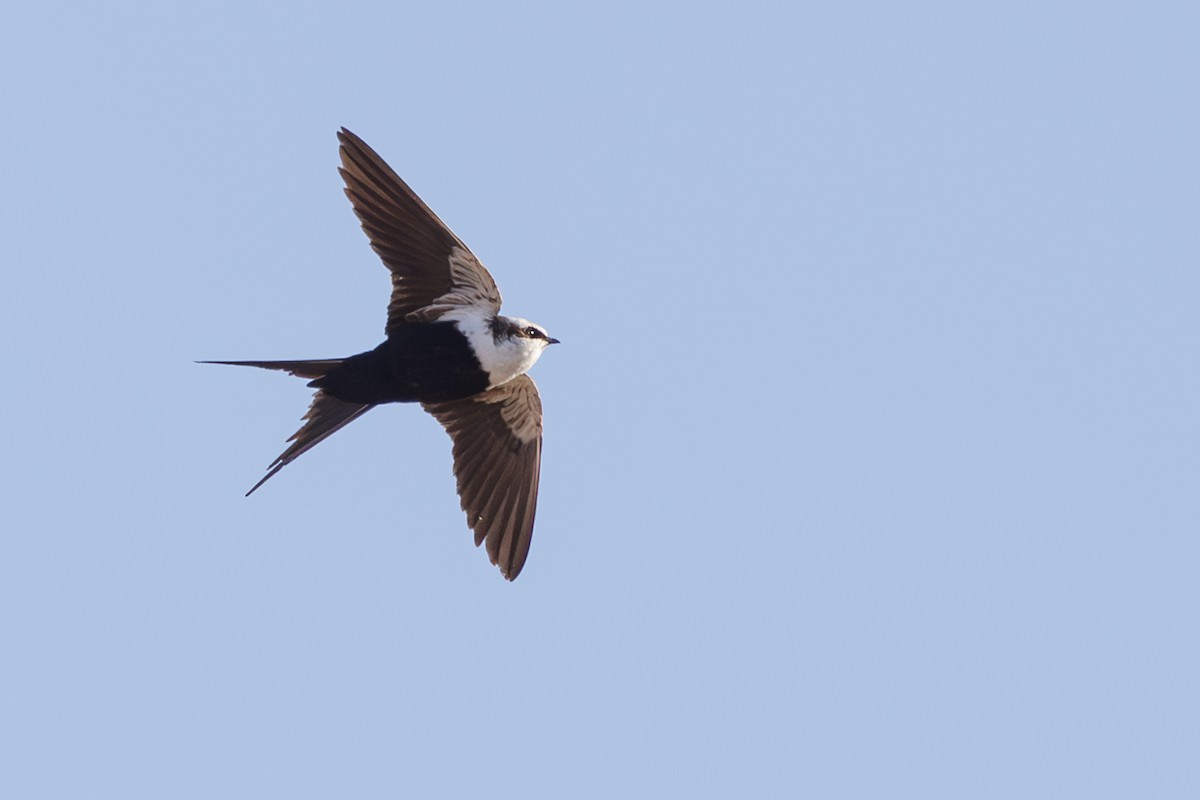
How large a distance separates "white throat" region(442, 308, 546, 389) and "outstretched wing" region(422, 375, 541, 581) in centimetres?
57

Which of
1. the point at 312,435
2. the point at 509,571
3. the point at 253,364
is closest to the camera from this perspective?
the point at 253,364

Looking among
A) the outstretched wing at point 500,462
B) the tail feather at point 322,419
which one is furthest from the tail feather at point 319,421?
the outstretched wing at point 500,462

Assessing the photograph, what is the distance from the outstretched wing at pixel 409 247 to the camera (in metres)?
7.98

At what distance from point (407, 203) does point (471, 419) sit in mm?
1515

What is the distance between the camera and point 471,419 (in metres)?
8.96

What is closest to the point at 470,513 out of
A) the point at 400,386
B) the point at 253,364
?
the point at 400,386

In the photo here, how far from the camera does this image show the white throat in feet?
26.5

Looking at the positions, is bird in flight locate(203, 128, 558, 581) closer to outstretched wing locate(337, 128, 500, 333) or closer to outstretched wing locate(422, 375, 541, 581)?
outstretched wing locate(337, 128, 500, 333)

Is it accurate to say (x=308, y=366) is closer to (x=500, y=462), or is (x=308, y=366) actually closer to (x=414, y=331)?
(x=414, y=331)

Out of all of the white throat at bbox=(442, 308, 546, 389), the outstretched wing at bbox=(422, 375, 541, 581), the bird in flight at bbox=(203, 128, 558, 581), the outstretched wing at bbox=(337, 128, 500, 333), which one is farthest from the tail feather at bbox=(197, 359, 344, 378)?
the outstretched wing at bbox=(422, 375, 541, 581)

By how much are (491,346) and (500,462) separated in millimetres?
1098

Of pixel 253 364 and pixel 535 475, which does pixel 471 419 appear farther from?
pixel 253 364

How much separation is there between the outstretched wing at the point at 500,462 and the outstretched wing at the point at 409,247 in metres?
0.79

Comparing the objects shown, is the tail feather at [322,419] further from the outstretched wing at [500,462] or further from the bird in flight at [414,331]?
the outstretched wing at [500,462]
